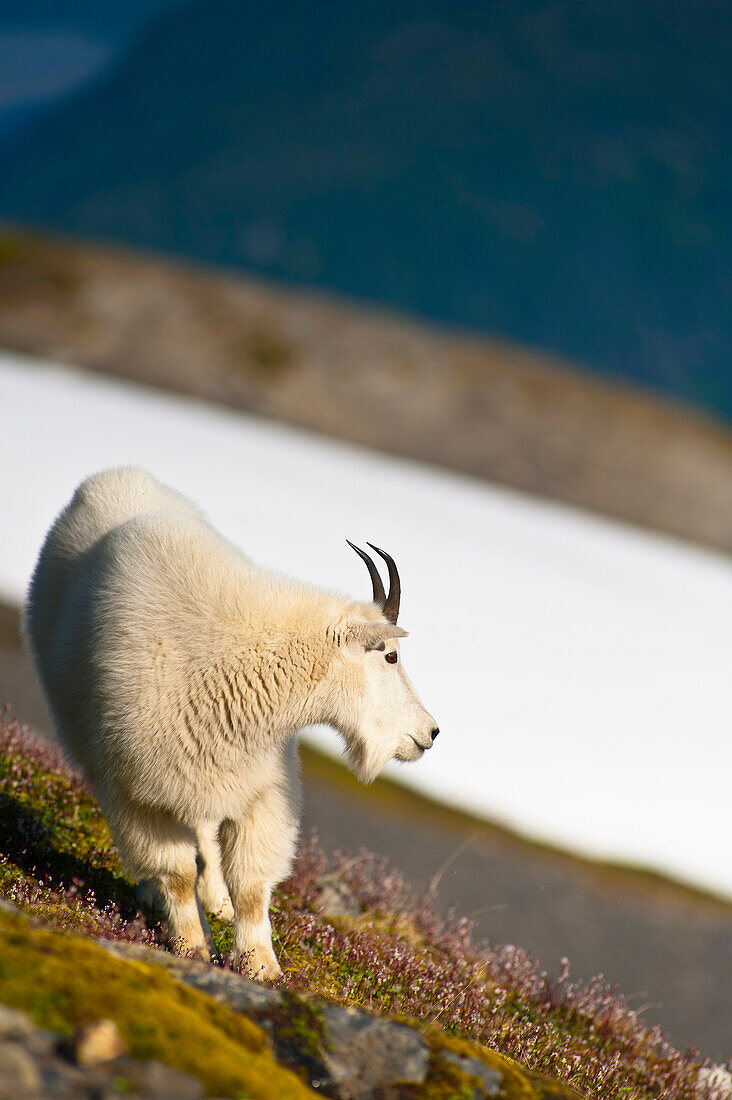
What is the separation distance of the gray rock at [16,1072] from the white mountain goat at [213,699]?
2.65 m

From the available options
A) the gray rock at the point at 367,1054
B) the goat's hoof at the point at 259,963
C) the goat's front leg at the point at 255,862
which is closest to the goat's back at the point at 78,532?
the goat's front leg at the point at 255,862

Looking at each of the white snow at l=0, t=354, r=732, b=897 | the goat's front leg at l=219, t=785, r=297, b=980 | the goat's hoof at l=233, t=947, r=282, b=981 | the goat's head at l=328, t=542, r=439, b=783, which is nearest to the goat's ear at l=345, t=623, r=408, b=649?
the goat's head at l=328, t=542, r=439, b=783

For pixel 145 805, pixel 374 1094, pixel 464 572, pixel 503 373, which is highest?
pixel 374 1094

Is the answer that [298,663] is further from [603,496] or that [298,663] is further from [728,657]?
[603,496]

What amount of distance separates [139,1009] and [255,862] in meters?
2.71

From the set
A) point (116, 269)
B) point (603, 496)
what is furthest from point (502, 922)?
point (116, 269)

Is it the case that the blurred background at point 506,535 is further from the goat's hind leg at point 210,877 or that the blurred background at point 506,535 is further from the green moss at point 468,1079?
the green moss at point 468,1079

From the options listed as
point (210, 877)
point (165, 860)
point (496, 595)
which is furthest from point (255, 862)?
point (496, 595)

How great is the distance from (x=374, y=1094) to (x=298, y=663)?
2308mm

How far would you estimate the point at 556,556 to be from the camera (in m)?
23.0

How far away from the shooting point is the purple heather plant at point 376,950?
17.4ft

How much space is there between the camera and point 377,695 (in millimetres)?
5531

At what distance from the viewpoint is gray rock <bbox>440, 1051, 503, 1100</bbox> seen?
3500 millimetres

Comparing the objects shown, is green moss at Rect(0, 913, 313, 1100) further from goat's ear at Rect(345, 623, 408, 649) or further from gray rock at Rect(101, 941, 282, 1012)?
goat's ear at Rect(345, 623, 408, 649)
